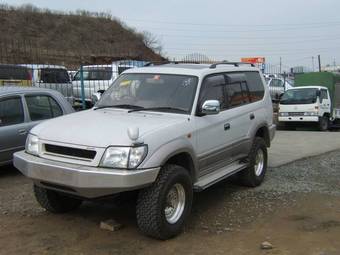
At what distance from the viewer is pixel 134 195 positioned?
5.65 metres

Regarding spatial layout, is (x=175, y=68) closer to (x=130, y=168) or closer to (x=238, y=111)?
(x=238, y=111)

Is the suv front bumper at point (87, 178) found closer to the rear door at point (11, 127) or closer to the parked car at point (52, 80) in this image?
the rear door at point (11, 127)

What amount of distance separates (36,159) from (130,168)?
1.17 m

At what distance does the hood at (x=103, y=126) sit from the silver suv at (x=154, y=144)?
0.01m

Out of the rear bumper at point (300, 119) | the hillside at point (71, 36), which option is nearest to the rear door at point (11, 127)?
the rear bumper at point (300, 119)

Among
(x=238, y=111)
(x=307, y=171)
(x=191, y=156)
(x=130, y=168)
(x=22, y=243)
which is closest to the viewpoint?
(x=130, y=168)

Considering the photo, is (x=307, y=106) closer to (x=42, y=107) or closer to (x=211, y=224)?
(x=42, y=107)

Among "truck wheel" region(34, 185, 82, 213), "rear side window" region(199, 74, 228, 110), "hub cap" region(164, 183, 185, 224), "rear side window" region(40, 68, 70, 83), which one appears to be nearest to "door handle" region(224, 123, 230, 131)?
"rear side window" region(199, 74, 228, 110)

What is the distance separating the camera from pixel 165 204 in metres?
5.42

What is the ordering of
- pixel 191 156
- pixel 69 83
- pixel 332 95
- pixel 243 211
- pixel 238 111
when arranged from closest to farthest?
pixel 191 156
pixel 243 211
pixel 238 111
pixel 69 83
pixel 332 95

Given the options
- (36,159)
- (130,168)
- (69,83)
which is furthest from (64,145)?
(69,83)

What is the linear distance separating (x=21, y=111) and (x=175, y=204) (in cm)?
429

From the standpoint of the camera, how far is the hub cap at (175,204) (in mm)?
5554

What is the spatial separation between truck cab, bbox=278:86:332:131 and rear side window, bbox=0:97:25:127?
1475cm
